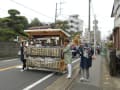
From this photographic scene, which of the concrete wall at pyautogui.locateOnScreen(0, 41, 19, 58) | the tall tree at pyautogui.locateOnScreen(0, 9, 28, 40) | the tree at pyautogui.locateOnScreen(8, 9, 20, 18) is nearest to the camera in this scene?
the concrete wall at pyautogui.locateOnScreen(0, 41, 19, 58)

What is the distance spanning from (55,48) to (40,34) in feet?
5.68

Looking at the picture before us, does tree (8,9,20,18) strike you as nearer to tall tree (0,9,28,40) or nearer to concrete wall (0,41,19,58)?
tall tree (0,9,28,40)

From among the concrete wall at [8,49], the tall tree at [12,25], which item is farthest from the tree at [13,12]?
the concrete wall at [8,49]

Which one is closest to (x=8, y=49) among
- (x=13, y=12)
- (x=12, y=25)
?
(x=12, y=25)

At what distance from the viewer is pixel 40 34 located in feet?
52.7

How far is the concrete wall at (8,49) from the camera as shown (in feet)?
99.9

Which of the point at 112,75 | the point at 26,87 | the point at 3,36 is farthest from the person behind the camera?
the point at 3,36

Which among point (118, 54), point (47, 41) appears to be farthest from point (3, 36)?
point (118, 54)

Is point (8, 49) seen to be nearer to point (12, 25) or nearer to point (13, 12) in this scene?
point (12, 25)

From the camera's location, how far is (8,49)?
1272 inches

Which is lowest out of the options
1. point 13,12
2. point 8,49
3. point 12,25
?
point 8,49

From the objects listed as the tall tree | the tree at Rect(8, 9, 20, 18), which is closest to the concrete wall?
the tall tree

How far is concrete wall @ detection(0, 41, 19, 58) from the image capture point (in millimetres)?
30438

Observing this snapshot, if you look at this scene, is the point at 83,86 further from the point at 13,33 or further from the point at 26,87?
the point at 13,33
